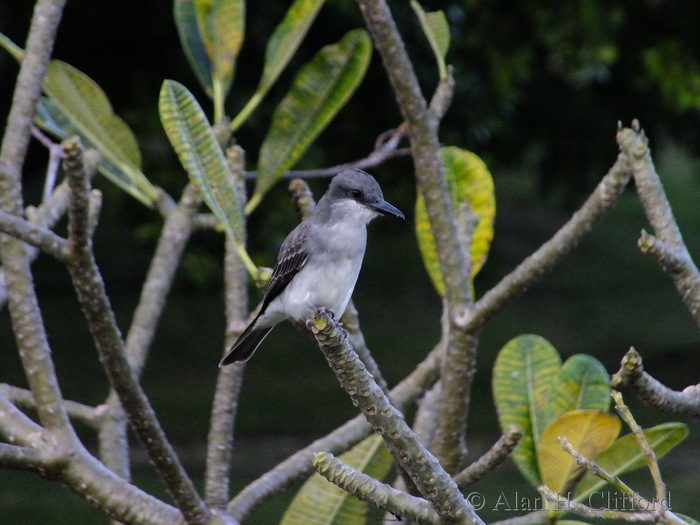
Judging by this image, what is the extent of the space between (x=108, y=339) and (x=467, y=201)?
1477 millimetres

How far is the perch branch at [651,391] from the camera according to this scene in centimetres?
212

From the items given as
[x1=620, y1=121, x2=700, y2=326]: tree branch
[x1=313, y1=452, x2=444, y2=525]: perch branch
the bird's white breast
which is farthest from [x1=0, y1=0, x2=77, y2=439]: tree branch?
[x1=620, y1=121, x2=700, y2=326]: tree branch

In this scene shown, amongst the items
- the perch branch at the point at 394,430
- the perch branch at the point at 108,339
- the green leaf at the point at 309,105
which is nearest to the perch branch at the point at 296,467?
the perch branch at the point at 108,339

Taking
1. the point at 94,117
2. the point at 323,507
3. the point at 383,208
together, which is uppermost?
the point at 94,117

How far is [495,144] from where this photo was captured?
1006cm

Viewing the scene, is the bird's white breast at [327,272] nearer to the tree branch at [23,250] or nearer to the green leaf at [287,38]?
the green leaf at [287,38]

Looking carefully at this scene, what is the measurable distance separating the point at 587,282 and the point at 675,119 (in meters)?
10.3

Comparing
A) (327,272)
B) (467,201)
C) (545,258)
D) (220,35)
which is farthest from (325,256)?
(220,35)

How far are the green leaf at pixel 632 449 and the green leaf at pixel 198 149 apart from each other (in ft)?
4.34

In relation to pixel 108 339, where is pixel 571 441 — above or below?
below

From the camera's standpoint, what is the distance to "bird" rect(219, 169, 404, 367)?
10.6 ft

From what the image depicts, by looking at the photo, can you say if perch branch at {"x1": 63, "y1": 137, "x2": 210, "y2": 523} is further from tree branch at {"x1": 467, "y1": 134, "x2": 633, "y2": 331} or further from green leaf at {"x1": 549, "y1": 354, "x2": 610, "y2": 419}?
green leaf at {"x1": 549, "y1": 354, "x2": 610, "y2": 419}

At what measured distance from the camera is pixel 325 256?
11.0ft

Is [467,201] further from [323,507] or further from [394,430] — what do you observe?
[394,430]
